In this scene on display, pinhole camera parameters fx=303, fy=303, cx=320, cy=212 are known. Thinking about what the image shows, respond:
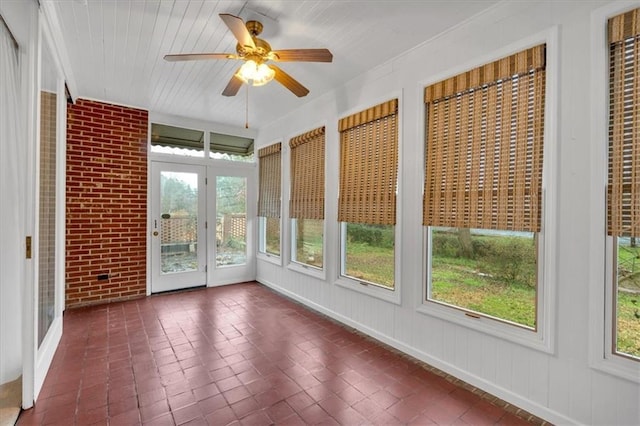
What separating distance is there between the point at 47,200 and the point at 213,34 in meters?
2.03

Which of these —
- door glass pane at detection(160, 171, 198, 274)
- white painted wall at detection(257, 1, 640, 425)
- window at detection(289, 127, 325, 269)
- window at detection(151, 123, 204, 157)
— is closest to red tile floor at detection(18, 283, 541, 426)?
white painted wall at detection(257, 1, 640, 425)

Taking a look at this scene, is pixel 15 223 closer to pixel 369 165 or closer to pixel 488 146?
pixel 369 165

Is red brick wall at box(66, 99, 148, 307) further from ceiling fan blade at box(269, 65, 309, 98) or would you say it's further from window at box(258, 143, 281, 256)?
ceiling fan blade at box(269, 65, 309, 98)

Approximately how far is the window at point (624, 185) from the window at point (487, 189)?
0.35 metres

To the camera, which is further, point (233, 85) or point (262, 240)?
point (262, 240)

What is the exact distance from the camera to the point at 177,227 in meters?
4.83

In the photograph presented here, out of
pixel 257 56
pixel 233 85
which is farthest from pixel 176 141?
pixel 257 56

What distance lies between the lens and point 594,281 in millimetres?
1774

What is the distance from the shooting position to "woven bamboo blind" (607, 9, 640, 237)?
65.4 inches

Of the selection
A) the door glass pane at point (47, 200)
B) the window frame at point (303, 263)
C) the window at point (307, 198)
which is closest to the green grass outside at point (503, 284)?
the window frame at point (303, 263)

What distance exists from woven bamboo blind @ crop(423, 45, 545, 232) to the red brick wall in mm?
4099

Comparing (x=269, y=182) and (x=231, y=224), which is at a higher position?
(x=269, y=182)

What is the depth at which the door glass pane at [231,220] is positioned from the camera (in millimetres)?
5219

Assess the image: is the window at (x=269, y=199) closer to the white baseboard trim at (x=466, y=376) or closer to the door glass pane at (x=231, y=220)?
the door glass pane at (x=231, y=220)
